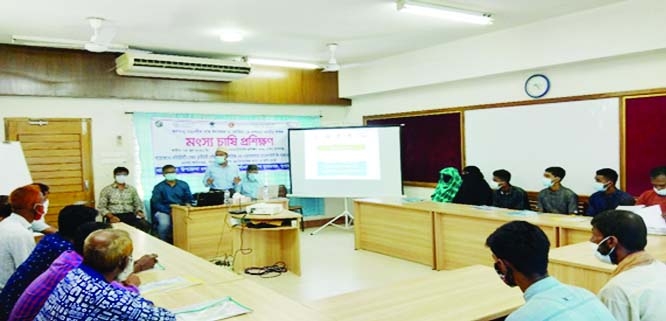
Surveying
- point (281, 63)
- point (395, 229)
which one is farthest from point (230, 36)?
point (395, 229)

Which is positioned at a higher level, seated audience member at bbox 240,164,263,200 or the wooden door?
the wooden door

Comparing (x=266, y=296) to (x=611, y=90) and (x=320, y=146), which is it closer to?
(x=611, y=90)

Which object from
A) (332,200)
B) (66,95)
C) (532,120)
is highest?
(66,95)

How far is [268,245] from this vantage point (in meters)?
5.60

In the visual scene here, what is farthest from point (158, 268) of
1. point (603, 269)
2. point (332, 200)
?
point (332, 200)

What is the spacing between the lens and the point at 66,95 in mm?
6285

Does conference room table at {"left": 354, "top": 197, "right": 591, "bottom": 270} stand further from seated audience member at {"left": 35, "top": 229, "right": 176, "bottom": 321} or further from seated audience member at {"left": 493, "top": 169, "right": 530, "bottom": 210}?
seated audience member at {"left": 35, "top": 229, "right": 176, "bottom": 321}

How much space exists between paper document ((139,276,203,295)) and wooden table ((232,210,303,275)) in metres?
2.35

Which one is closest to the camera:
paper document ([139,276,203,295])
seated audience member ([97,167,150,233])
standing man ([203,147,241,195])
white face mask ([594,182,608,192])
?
paper document ([139,276,203,295])

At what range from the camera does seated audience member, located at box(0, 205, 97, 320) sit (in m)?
2.54

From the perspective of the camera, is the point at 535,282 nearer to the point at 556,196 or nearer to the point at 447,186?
the point at 556,196

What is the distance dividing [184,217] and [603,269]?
479 cm

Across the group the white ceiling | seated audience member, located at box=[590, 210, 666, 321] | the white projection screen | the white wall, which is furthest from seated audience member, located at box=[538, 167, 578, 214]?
the white wall

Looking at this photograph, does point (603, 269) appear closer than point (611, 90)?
Yes
